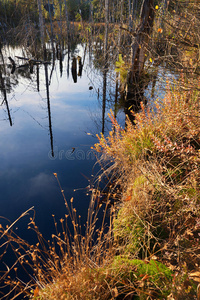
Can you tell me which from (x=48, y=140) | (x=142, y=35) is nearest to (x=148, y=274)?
(x=48, y=140)

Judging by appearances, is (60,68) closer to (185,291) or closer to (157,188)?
(157,188)

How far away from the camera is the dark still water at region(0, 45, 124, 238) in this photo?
448cm

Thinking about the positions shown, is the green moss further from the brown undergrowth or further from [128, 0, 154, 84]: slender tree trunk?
[128, 0, 154, 84]: slender tree trunk

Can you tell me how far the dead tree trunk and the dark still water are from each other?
1359mm

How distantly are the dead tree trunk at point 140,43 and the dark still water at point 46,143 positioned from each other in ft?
4.46

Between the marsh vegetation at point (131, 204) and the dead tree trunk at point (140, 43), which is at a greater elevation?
the dead tree trunk at point (140, 43)

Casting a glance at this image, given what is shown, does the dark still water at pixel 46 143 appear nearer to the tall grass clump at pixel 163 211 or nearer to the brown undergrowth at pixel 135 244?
the brown undergrowth at pixel 135 244

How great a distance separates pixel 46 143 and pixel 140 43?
5612 mm

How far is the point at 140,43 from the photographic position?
28.1 ft

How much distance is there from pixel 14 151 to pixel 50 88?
245 inches

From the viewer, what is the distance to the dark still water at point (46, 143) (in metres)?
4.48

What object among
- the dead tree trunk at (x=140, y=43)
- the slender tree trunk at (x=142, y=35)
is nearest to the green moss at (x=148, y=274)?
the dead tree trunk at (x=140, y=43)

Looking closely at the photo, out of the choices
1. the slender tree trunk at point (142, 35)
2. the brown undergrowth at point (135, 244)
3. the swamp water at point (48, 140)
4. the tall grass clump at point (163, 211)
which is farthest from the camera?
the slender tree trunk at point (142, 35)

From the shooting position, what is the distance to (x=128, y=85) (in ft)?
31.7
